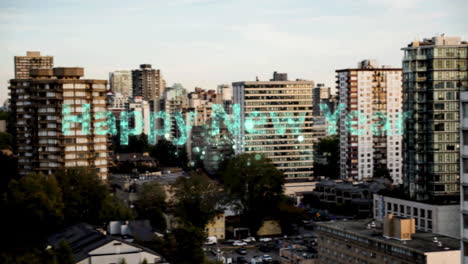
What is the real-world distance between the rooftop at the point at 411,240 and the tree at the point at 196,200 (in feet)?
38.5

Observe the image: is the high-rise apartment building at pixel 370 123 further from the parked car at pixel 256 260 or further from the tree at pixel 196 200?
the parked car at pixel 256 260

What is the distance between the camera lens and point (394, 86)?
63.4m

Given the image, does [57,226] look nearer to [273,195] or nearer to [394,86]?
[273,195]

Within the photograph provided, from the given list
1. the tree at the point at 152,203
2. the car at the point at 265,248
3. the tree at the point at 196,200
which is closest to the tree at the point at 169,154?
the tree at the point at 152,203

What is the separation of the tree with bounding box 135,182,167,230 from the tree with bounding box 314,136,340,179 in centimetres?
2727

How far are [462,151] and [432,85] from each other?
1030 inches

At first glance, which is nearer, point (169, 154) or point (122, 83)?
point (169, 154)

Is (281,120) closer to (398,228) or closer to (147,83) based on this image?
(398,228)

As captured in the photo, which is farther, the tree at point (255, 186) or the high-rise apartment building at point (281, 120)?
the high-rise apartment building at point (281, 120)

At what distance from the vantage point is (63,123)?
45.7 metres

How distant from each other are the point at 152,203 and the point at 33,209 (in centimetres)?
721

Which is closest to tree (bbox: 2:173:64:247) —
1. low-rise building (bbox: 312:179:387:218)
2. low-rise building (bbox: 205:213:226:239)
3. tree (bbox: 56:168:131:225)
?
tree (bbox: 56:168:131:225)

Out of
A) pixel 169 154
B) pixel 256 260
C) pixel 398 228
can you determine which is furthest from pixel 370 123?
pixel 398 228

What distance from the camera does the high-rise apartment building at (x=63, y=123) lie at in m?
45.9
